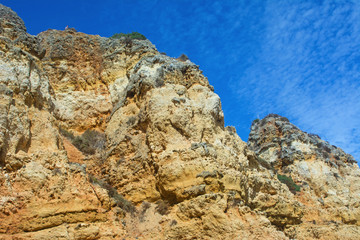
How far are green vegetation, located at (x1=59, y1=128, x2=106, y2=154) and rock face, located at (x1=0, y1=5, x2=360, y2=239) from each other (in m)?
0.06

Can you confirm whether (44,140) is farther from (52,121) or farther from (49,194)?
(49,194)

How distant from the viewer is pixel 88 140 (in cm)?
1645

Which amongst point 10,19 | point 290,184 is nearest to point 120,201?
point 10,19

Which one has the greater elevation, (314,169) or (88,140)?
(314,169)

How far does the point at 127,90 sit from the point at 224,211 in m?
8.53

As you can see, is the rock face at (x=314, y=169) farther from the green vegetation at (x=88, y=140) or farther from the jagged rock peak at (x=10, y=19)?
the jagged rock peak at (x=10, y=19)

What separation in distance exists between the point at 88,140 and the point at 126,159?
11.0 feet

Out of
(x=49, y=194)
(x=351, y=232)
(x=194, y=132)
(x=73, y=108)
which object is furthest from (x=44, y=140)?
(x=351, y=232)

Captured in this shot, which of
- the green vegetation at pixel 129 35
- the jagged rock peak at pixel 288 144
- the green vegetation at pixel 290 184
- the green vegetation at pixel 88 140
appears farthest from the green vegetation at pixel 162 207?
the jagged rock peak at pixel 288 144

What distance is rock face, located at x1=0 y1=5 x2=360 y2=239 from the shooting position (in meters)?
9.54

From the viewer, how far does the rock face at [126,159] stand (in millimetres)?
9539

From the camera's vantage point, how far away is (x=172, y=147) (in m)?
12.9

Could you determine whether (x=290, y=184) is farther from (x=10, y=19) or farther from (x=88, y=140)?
(x=10, y=19)

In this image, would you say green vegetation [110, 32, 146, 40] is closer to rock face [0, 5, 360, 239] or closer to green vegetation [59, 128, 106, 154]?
rock face [0, 5, 360, 239]
